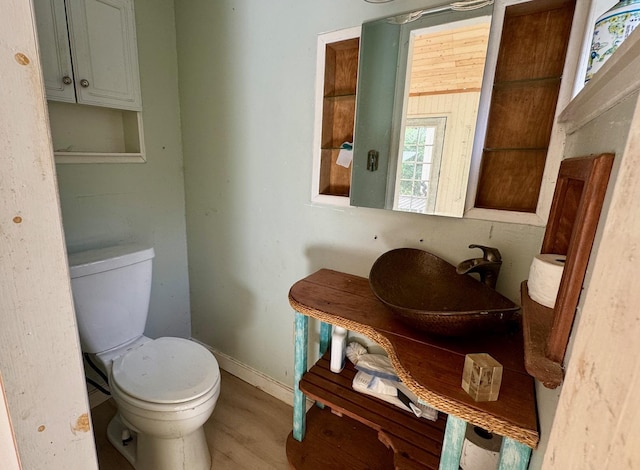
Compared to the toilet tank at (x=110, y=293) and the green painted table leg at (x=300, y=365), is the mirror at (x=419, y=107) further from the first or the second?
the toilet tank at (x=110, y=293)

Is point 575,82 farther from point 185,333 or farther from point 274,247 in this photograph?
point 185,333

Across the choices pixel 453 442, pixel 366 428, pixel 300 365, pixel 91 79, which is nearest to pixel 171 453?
pixel 300 365

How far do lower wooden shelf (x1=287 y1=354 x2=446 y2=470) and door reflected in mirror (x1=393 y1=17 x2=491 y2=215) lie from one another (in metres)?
0.74

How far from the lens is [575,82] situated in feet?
2.93

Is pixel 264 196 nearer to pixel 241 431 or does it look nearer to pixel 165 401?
pixel 165 401

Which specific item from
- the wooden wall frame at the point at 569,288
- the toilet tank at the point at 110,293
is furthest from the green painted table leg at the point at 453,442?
the toilet tank at the point at 110,293

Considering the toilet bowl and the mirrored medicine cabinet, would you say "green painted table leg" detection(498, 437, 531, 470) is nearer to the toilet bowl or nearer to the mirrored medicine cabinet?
the mirrored medicine cabinet

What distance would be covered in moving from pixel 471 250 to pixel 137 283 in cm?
146

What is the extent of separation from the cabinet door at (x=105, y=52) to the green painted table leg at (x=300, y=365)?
4.37ft

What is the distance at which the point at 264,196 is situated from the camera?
1581mm

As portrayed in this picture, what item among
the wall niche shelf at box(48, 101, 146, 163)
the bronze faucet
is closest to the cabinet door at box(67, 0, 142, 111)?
the wall niche shelf at box(48, 101, 146, 163)

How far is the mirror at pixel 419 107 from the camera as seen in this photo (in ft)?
3.35

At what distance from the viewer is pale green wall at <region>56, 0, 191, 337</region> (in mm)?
1482

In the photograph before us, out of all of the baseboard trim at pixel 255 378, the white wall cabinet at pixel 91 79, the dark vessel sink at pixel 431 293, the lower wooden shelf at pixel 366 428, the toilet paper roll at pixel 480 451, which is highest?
the white wall cabinet at pixel 91 79
